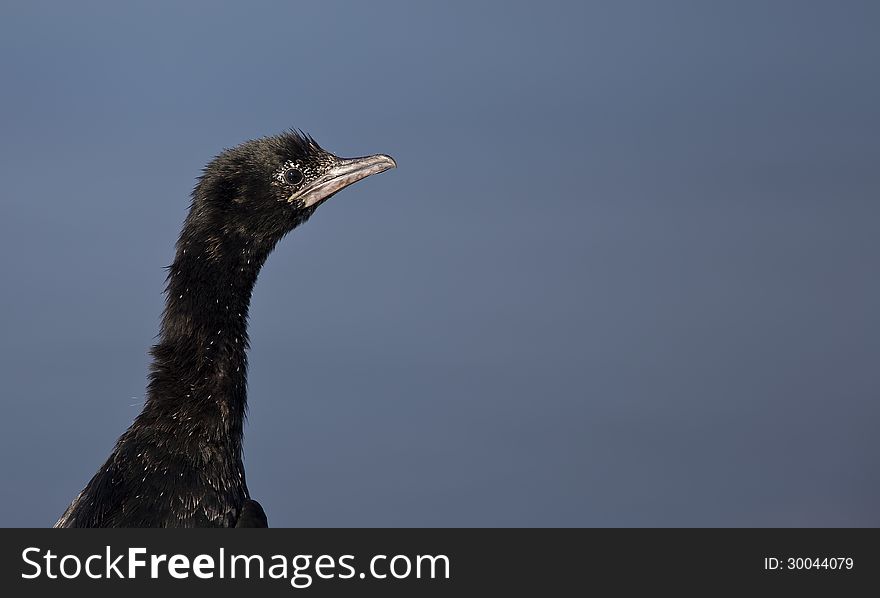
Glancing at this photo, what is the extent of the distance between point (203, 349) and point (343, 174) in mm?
1310

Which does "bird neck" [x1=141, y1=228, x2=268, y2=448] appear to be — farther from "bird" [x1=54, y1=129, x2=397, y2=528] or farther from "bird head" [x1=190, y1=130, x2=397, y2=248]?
"bird head" [x1=190, y1=130, x2=397, y2=248]

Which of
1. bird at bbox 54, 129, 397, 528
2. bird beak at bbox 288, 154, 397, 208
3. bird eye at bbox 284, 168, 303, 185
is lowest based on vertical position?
bird at bbox 54, 129, 397, 528

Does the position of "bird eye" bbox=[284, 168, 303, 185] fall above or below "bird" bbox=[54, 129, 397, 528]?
above

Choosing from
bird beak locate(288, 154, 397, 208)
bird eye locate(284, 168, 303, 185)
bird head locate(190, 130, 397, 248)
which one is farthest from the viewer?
bird beak locate(288, 154, 397, 208)

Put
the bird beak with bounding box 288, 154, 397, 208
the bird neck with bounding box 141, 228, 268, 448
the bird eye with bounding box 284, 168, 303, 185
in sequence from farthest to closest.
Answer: the bird beak with bounding box 288, 154, 397, 208, the bird eye with bounding box 284, 168, 303, 185, the bird neck with bounding box 141, 228, 268, 448

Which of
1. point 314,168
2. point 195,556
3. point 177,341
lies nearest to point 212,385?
point 177,341

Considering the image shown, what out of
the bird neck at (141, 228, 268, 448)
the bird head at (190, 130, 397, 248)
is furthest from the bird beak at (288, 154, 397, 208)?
the bird neck at (141, 228, 268, 448)

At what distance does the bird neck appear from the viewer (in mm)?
5996

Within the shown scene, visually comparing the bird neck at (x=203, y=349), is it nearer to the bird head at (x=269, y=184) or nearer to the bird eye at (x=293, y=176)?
the bird head at (x=269, y=184)

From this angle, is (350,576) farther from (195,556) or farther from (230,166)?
(230,166)

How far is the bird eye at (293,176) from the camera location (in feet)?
21.8

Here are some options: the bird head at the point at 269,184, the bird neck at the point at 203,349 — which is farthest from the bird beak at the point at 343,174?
the bird neck at the point at 203,349

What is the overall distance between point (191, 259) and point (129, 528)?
1.31 meters

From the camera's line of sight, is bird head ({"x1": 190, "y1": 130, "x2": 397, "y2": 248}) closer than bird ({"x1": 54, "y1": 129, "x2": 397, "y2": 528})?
No
